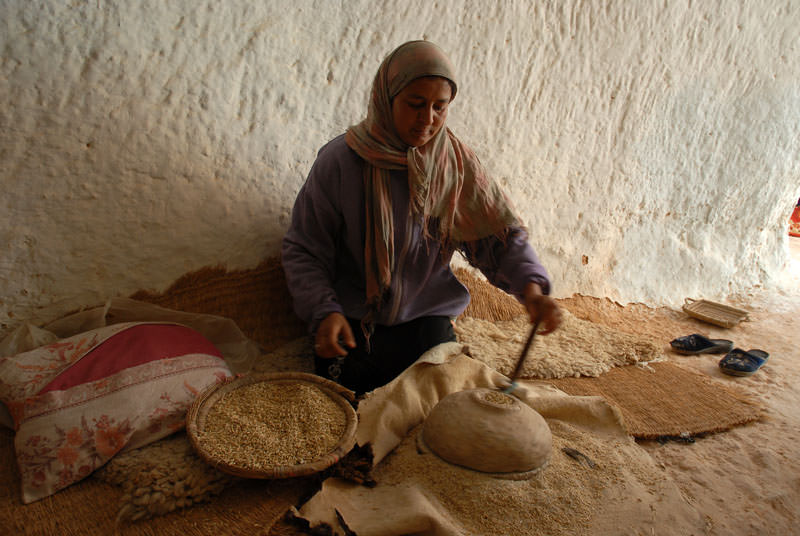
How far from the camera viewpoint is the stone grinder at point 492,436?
1216 mm

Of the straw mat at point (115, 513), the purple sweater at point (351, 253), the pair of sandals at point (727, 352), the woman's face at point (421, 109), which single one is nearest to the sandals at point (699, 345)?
the pair of sandals at point (727, 352)

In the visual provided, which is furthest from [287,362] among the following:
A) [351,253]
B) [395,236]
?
[395,236]

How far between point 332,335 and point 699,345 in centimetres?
208

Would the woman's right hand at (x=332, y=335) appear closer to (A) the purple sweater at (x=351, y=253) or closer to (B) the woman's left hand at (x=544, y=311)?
(A) the purple sweater at (x=351, y=253)

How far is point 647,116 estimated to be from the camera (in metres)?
3.05

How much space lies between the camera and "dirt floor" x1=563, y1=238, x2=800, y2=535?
4.53ft

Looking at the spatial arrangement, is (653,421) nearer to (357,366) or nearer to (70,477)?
(357,366)

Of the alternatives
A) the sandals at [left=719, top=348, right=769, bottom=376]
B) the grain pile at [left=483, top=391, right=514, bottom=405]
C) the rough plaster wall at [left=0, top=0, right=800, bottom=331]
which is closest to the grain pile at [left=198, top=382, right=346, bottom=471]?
the grain pile at [left=483, top=391, right=514, bottom=405]

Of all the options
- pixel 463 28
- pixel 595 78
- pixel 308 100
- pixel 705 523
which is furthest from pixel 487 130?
pixel 705 523

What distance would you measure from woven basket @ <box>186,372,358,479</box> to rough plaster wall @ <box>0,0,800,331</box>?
51 cm

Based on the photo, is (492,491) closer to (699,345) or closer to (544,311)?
(544,311)

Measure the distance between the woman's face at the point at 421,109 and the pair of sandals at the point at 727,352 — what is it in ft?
6.05

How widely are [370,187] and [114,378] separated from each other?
896 millimetres

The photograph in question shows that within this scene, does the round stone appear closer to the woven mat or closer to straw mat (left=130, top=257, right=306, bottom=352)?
the woven mat
